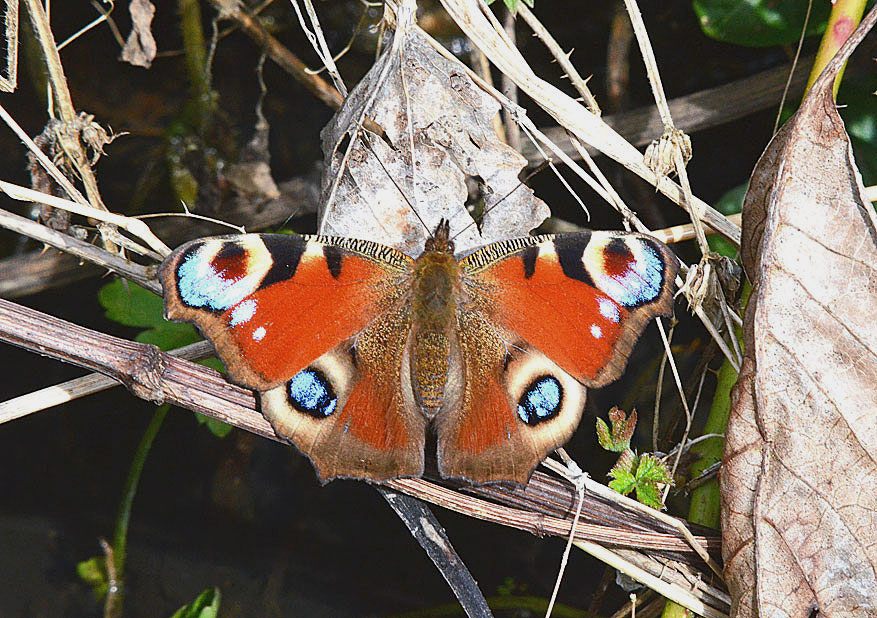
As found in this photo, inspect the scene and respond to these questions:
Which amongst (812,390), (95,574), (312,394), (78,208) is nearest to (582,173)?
(812,390)

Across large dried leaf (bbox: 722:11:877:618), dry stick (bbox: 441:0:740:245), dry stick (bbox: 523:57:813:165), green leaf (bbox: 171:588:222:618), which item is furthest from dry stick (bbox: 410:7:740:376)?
green leaf (bbox: 171:588:222:618)

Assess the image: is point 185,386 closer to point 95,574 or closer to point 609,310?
point 609,310

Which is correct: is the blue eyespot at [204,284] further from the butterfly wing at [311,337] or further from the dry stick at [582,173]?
the dry stick at [582,173]

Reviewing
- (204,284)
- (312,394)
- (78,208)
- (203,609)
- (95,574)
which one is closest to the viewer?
(204,284)

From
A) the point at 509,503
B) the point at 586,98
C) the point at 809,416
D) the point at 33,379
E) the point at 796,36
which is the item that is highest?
the point at 796,36

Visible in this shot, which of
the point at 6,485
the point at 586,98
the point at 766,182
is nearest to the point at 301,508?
the point at 6,485

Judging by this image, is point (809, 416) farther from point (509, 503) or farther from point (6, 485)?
point (6, 485)
